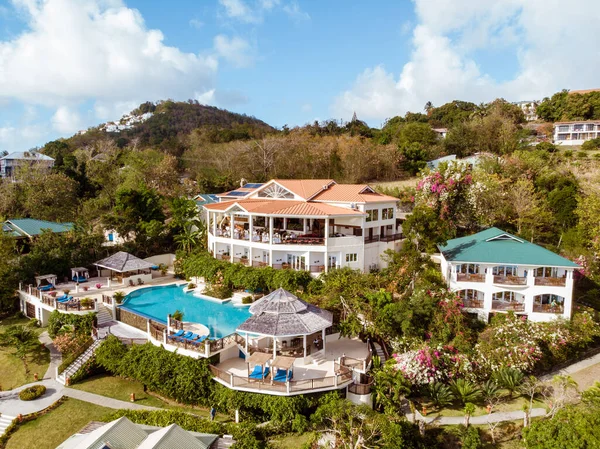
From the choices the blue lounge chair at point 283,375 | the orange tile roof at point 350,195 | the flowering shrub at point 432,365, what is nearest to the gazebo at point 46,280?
the blue lounge chair at point 283,375

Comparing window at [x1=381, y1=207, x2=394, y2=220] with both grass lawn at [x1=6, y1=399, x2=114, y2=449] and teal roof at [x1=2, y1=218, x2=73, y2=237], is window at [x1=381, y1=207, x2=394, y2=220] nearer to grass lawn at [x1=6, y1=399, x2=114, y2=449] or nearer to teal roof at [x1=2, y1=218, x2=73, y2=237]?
grass lawn at [x1=6, y1=399, x2=114, y2=449]

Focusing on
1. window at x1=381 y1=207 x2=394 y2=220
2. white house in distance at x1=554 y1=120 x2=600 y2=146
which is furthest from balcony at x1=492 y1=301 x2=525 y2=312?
white house in distance at x1=554 y1=120 x2=600 y2=146

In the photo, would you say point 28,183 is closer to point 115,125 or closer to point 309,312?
point 309,312

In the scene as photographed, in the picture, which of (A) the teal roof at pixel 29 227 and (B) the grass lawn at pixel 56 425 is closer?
(B) the grass lawn at pixel 56 425

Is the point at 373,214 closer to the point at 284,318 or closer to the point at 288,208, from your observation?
the point at 288,208

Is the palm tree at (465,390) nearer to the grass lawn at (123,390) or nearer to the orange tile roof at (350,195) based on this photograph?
the grass lawn at (123,390)

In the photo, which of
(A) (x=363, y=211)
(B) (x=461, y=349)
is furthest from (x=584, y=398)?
(A) (x=363, y=211)
